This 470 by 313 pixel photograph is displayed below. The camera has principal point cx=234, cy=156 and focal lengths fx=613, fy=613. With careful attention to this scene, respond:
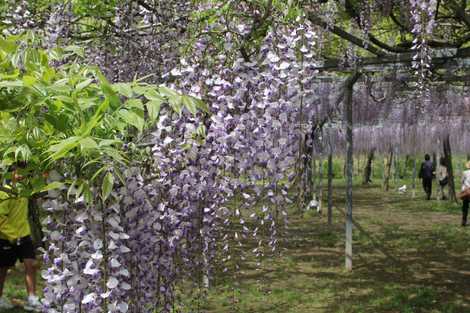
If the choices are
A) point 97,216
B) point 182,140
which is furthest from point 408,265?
point 97,216

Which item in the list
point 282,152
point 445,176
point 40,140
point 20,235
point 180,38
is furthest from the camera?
point 445,176

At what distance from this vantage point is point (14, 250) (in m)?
5.48

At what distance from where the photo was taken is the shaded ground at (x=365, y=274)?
Result: 5832mm

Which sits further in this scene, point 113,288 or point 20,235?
point 20,235

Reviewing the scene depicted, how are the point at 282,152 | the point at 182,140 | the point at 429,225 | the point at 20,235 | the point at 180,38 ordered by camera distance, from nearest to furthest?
the point at 182,140 → the point at 282,152 → the point at 180,38 → the point at 20,235 → the point at 429,225

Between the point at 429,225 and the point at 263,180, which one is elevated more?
the point at 263,180

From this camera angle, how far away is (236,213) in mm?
3092

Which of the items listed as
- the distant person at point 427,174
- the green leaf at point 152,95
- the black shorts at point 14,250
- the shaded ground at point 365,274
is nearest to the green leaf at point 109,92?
the green leaf at point 152,95

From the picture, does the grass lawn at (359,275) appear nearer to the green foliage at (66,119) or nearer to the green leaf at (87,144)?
the green foliage at (66,119)

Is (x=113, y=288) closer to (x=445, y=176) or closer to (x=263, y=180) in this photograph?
(x=263, y=180)

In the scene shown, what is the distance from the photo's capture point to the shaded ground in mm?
5832

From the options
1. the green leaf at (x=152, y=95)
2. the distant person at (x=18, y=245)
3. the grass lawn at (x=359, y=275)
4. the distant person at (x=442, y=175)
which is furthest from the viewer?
the distant person at (x=442, y=175)

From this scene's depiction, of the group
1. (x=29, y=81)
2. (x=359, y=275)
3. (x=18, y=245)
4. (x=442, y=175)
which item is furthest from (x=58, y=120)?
(x=442, y=175)

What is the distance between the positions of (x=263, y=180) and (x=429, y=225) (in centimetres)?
934
